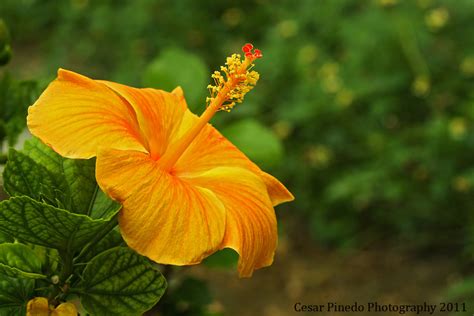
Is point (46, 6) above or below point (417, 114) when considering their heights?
above

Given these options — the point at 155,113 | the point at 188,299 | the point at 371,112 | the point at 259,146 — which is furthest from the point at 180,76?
the point at 371,112

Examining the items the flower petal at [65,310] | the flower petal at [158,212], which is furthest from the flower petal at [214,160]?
the flower petal at [65,310]

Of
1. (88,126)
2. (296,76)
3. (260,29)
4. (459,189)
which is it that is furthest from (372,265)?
(88,126)

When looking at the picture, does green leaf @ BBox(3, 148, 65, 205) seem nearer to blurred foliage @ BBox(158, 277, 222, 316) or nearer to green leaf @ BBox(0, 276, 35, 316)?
green leaf @ BBox(0, 276, 35, 316)

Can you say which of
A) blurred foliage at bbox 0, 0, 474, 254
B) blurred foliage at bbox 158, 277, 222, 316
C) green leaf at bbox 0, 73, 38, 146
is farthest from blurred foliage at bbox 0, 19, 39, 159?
blurred foliage at bbox 0, 0, 474, 254

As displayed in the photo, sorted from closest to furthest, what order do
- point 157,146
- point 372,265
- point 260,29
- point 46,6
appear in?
point 157,146 → point 372,265 → point 260,29 → point 46,6

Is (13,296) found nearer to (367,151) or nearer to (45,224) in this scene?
(45,224)

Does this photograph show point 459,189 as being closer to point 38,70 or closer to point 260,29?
point 260,29
